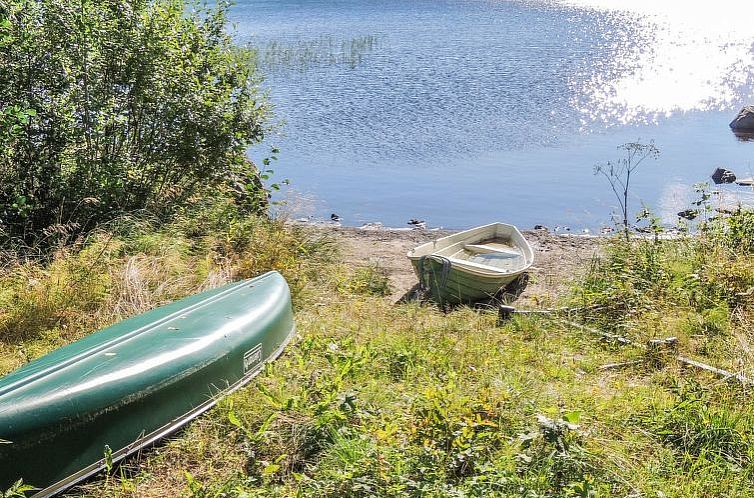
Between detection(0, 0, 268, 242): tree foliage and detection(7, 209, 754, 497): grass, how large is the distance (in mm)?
784

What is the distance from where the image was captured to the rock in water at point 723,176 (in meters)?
16.6

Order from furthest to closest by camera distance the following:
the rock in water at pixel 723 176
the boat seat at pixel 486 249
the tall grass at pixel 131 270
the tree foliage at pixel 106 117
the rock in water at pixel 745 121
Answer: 1. the rock in water at pixel 745 121
2. the rock in water at pixel 723 176
3. the boat seat at pixel 486 249
4. the tree foliage at pixel 106 117
5. the tall grass at pixel 131 270

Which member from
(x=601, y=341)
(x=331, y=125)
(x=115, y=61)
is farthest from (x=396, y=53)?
(x=601, y=341)

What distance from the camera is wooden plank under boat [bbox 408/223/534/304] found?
31.3ft

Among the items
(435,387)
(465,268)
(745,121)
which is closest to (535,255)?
(465,268)

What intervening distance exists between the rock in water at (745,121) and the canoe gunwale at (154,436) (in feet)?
68.0

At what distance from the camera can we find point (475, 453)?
3.93 meters

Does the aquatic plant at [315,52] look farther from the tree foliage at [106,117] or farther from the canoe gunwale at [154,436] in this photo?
the canoe gunwale at [154,436]

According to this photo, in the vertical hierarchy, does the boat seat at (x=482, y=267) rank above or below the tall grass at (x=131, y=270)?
below

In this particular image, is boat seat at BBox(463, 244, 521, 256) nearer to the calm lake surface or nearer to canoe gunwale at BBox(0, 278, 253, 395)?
the calm lake surface

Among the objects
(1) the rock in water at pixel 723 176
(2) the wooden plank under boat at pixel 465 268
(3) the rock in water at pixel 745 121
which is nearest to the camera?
(2) the wooden plank under boat at pixel 465 268

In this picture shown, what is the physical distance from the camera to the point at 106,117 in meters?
7.94

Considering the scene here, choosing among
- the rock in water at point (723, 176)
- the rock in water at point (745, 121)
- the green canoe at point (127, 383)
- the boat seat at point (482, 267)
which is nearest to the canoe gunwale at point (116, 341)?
the green canoe at point (127, 383)

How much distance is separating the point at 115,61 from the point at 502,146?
13.0m
